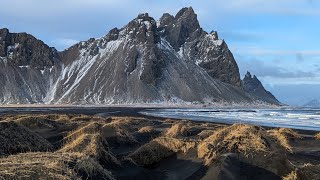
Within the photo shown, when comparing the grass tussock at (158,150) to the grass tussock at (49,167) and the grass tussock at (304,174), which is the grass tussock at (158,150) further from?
the grass tussock at (49,167)

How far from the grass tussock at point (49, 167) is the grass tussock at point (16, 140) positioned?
10.6 ft

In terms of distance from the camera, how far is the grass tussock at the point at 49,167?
309 inches

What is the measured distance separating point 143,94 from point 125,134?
16482 centimetres

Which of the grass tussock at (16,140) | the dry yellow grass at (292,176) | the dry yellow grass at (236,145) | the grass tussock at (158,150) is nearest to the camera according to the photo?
the dry yellow grass at (292,176)

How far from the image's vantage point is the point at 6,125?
14438 millimetres

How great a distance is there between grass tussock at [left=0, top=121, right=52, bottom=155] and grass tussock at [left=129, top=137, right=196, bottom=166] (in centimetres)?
356

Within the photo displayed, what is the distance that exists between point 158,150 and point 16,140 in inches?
216

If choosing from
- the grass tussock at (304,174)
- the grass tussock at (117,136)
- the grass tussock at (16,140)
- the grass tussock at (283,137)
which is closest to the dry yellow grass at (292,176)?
the grass tussock at (304,174)

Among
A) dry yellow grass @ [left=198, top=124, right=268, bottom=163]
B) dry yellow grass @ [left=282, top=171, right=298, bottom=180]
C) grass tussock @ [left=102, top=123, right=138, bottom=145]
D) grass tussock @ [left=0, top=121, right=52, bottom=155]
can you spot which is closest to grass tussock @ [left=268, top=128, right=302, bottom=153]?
dry yellow grass @ [left=198, top=124, right=268, bottom=163]

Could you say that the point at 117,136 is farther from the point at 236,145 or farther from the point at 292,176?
the point at 292,176

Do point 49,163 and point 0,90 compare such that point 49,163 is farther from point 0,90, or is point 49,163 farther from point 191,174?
point 0,90

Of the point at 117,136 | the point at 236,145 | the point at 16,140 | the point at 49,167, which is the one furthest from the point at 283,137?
the point at 49,167

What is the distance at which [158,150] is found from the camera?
17031 millimetres

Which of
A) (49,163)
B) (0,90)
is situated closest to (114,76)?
(0,90)
